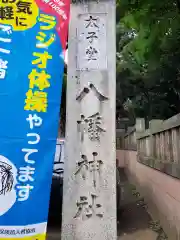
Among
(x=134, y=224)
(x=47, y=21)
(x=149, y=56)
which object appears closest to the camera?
(x=47, y=21)

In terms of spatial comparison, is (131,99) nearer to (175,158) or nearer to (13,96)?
(175,158)

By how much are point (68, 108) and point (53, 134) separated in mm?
383

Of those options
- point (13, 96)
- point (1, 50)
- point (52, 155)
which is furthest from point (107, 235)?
point (1, 50)

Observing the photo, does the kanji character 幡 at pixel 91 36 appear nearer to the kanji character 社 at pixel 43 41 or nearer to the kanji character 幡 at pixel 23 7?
the kanji character 社 at pixel 43 41

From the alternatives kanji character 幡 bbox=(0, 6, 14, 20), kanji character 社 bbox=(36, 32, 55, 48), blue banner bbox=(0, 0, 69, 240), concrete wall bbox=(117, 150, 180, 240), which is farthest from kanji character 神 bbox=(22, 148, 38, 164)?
concrete wall bbox=(117, 150, 180, 240)

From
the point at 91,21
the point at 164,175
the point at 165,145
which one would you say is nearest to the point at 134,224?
the point at 164,175

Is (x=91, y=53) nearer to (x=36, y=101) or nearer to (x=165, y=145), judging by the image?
(x=36, y=101)

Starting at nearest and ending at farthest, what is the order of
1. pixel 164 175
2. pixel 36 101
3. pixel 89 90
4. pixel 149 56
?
pixel 36 101
pixel 89 90
pixel 149 56
pixel 164 175

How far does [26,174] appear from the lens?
3.31 meters

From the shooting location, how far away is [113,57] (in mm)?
3670

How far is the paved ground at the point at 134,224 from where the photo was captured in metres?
6.27

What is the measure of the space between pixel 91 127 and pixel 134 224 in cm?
426

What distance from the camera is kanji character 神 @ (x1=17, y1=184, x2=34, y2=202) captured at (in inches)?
129

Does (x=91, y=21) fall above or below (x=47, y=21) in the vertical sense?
above
